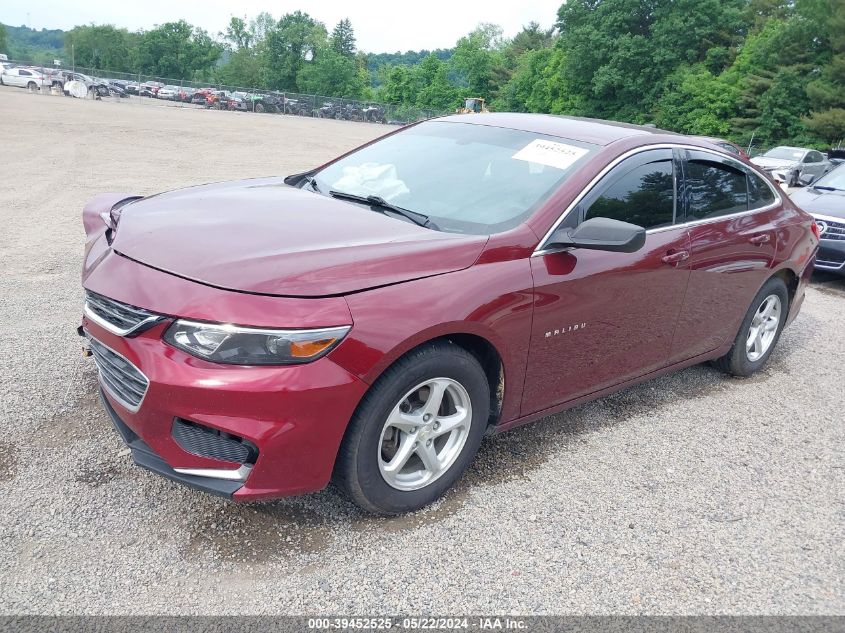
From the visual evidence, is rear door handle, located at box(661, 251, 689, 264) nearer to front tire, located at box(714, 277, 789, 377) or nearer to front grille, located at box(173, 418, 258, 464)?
front tire, located at box(714, 277, 789, 377)

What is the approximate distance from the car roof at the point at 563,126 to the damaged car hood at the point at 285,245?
3.69ft

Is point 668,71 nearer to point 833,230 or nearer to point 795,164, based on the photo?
point 795,164

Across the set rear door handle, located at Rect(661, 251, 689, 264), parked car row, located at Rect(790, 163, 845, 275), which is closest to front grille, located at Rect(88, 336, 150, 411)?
rear door handle, located at Rect(661, 251, 689, 264)

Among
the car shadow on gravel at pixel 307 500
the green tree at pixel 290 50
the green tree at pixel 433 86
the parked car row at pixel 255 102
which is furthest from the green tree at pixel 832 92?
the green tree at pixel 290 50

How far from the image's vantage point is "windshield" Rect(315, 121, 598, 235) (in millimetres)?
3186

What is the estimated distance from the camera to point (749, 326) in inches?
184

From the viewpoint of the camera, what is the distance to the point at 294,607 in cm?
233

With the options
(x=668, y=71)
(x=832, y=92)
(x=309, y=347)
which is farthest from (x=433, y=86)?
(x=309, y=347)

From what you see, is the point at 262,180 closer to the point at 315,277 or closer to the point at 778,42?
the point at 315,277

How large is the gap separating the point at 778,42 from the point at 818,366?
158ft

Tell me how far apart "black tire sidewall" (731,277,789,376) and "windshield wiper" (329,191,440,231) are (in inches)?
104

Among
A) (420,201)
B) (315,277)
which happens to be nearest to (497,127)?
(420,201)

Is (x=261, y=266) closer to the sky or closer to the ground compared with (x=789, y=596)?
closer to the sky

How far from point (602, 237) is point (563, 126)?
3.67 feet
